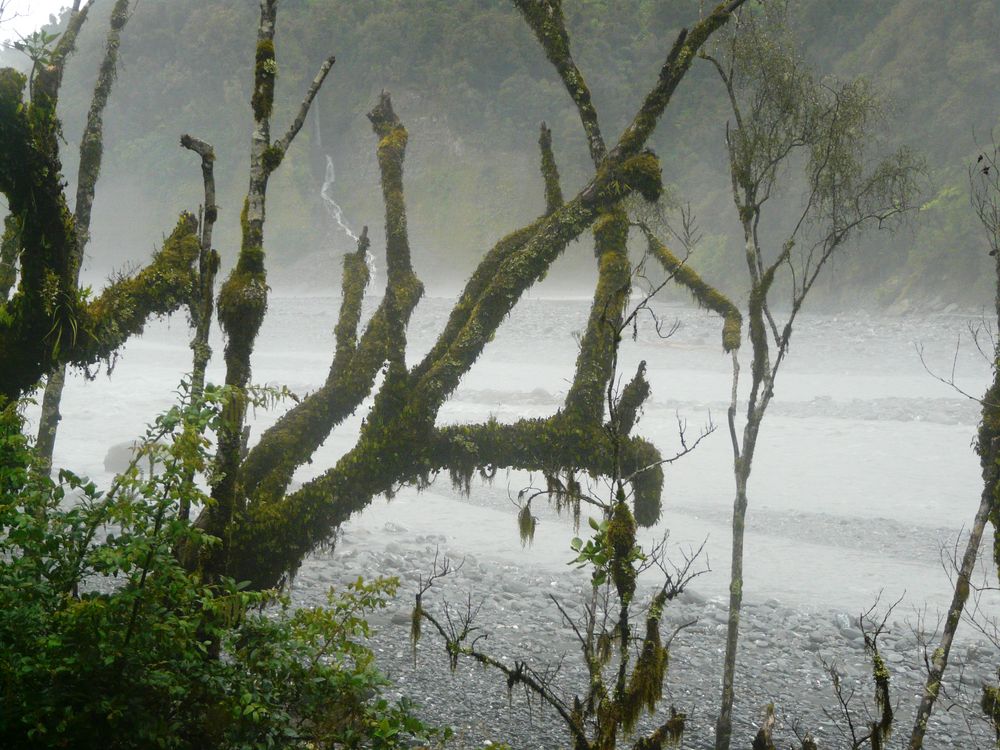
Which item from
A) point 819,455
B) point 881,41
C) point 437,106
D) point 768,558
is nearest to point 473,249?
point 437,106

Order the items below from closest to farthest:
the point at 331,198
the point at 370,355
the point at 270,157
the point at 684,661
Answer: the point at 270,157 < the point at 370,355 < the point at 684,661 < the point at 331,198

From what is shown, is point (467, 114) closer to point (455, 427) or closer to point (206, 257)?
point (455, 427)

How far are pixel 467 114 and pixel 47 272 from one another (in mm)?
58864

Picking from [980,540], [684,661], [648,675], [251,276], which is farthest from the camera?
[684,661]

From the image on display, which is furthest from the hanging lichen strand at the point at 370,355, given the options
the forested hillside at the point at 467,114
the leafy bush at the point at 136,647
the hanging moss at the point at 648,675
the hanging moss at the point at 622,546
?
the forested hillside at the point at 467,114

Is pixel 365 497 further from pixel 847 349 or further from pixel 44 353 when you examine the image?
pixel 847 349

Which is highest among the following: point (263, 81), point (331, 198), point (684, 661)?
point (331, 198)

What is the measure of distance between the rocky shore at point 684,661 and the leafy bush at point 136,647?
2535 mm

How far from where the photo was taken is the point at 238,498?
855cm

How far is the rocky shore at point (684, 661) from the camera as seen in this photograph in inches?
391

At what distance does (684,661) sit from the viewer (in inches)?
482

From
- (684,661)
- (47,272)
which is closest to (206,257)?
(47,272)

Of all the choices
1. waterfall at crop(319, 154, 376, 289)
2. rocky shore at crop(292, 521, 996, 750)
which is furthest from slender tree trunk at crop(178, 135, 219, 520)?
waterfall at crop(319, 154, 376, 289)

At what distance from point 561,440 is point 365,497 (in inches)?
88.0
